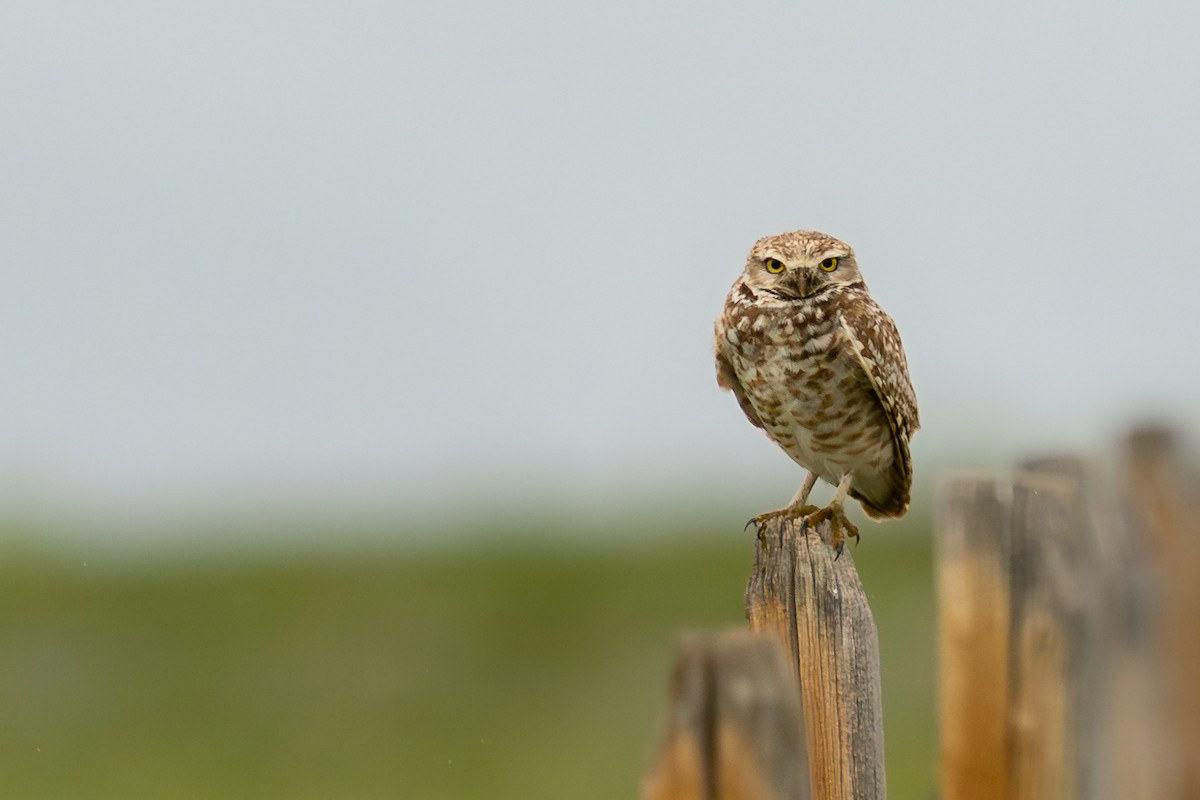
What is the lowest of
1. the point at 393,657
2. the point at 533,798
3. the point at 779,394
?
the point at 533,798

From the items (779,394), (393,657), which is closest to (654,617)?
(393,657)

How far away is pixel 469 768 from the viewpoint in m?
9.39

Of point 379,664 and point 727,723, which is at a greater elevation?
point 727,723

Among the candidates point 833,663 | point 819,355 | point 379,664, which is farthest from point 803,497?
point 379,664

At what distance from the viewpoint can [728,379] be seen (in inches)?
223

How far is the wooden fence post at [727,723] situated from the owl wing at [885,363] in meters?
3.17

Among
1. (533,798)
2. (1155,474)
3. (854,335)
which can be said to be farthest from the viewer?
(533,798)

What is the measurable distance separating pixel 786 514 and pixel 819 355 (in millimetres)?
813

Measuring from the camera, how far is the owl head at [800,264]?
5.26 m

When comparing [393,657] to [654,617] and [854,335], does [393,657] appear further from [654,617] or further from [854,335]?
[854,335]

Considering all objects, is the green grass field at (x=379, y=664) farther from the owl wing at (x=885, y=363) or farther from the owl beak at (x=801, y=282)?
the owl beak at (x=801, y=282)

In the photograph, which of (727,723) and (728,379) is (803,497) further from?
(727,723)

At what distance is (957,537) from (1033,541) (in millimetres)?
162

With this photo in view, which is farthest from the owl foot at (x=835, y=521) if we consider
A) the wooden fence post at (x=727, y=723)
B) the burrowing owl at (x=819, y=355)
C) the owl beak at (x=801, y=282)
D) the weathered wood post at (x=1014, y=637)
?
the wooden fence post at (x=727, y=723)
